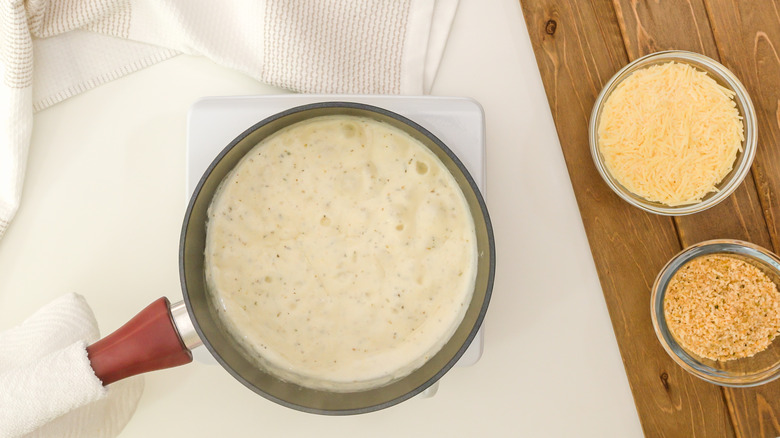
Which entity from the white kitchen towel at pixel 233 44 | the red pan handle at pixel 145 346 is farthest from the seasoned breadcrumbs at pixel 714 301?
the red pan handle at pixel 145 346

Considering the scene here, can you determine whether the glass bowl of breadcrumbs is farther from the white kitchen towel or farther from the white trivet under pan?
the white kitchen towel

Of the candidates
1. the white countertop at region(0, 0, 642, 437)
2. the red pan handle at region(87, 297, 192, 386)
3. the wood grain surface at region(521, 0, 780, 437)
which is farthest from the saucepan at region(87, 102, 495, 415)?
the wood grain surface at region(521, 0, 780, 437)

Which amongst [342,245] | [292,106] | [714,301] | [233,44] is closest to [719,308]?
[714,301]

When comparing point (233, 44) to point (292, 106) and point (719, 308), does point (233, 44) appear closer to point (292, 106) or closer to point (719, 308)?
point (292, 106)

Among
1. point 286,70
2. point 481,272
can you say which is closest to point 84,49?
point 286,70

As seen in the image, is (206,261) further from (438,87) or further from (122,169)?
(438,87)

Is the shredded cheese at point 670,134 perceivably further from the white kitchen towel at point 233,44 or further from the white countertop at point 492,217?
the white kitchen towel at point 233,44
